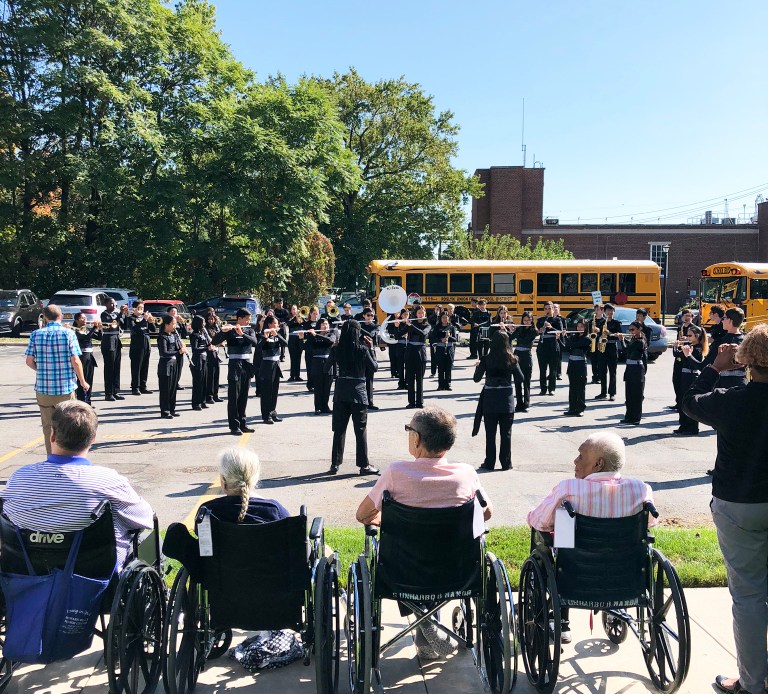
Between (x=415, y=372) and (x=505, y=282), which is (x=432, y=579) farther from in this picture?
(x=505, y=282)

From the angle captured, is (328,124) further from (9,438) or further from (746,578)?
(746,578)

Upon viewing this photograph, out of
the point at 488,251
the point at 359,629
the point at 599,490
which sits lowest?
the point at 359,629

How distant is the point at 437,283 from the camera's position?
30328mm

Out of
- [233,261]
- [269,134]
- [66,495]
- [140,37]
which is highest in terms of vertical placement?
[140,37]

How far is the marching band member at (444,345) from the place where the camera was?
15.9 metres

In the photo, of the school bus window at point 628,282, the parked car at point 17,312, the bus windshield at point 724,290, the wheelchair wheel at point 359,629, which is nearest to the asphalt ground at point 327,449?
the wheelchair wheel at point 359,629

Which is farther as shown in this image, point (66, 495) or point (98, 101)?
point (98, 101)

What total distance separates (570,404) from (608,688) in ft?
32.3

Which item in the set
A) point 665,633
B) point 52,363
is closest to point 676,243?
point 52,363

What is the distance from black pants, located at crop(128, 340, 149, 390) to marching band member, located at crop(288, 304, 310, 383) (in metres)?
3.14

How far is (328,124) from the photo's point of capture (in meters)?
34.8

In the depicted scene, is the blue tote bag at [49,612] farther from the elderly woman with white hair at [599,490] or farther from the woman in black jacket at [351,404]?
the woman in black jacket at [351,404]

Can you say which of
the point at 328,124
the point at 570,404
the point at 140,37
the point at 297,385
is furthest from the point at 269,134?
the point at 570,404

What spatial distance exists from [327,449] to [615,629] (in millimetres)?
6136
